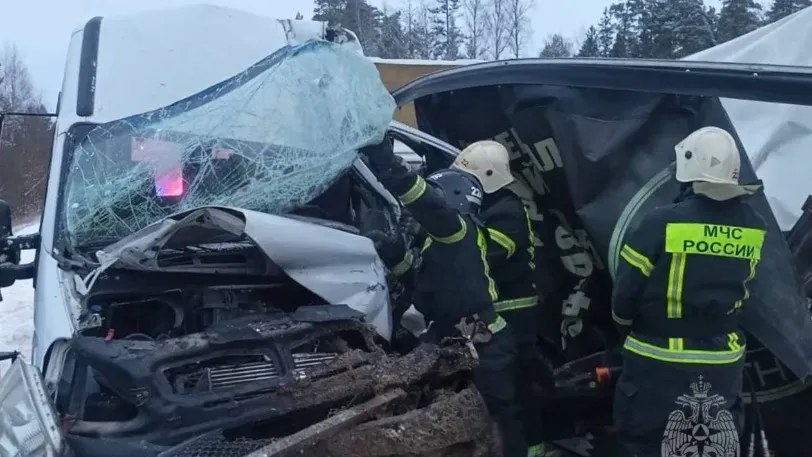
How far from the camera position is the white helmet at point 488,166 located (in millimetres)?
4172

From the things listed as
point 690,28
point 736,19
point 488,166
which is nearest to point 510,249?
point 488,166

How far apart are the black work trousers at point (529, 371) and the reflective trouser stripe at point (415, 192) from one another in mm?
1026

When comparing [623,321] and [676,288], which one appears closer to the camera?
[676,288]

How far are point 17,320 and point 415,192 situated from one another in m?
6.71

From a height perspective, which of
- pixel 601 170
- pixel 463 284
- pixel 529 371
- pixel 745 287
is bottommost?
pixel 529 371

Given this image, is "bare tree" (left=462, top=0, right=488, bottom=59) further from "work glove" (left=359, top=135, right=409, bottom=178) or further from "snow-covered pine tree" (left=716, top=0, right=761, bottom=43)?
"work glove" (left=359, top=135, right=409, bottom=178)

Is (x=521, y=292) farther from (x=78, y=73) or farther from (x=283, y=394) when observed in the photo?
(x=78, y=73)

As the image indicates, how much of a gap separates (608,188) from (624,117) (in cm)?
35

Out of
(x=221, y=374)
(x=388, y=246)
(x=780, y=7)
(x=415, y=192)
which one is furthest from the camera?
(x=780, y=7)

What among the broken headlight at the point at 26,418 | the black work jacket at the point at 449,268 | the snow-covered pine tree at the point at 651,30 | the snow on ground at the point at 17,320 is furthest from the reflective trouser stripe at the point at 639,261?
the snow-covered pine tree at the point at 651,30

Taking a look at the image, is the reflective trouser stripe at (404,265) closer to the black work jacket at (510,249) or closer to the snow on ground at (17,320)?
the black work jacket at (510,249)

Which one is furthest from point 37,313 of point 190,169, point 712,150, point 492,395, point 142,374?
point 712,150

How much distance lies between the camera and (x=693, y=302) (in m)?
3.32

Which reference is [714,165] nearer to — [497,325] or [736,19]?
[497,325]
